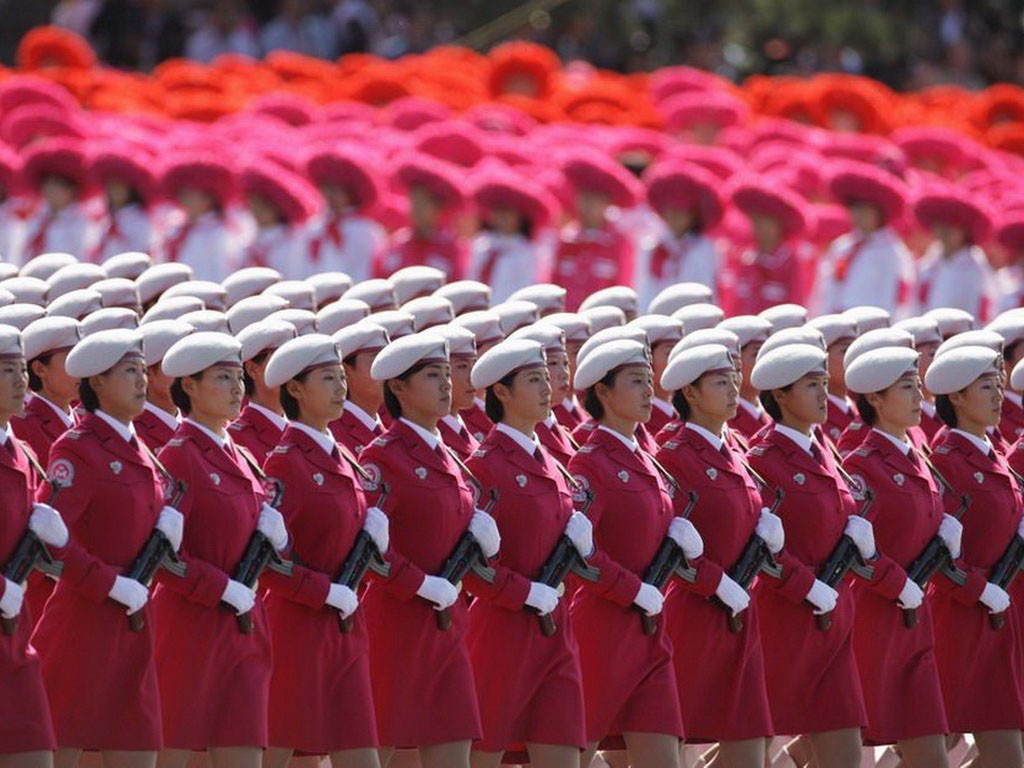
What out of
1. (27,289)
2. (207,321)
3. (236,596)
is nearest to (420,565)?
(236,596)

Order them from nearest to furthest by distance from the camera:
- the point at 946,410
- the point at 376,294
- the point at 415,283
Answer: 1. the point at 946,410
2. the point at 376,294
3. the point at 415,283

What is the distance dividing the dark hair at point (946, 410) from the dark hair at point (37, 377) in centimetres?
302

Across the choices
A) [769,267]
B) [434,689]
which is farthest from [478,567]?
[769,267]

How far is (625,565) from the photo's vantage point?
970 centimetres

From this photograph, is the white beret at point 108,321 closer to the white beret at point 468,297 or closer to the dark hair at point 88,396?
the dark hair at point 88,396

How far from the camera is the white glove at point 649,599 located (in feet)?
31.3

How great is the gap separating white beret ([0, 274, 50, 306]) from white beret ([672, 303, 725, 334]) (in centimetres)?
230

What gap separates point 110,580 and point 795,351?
257 cm

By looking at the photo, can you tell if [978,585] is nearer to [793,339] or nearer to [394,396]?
[793,339]

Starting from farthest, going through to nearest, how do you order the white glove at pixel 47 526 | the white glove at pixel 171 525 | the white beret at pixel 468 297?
the white beret at pixel 468 297 → the white glove at pixel 171 525 → the white glove at pixel 47 526

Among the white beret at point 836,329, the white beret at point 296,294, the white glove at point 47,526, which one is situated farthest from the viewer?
the white beret at point 296,294

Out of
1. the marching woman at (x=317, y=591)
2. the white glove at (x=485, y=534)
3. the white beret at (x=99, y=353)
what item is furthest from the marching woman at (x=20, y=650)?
the white glove at (x=485, y=534)

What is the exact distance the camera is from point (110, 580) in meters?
8.76

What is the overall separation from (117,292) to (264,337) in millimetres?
1349
